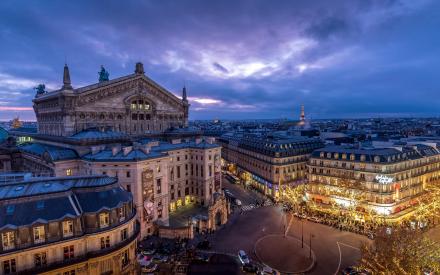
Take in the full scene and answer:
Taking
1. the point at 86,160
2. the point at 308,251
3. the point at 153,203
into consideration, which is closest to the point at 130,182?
→ the point at 153,203

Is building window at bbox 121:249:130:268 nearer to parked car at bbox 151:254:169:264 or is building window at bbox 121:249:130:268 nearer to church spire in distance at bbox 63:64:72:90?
parked car at bbox 151:254:169:264

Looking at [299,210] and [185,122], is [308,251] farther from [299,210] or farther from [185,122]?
[185,122]

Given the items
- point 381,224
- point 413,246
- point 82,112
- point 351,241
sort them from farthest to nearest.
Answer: point 82,112 < point 381,224 < point 351,241 < point 413,246

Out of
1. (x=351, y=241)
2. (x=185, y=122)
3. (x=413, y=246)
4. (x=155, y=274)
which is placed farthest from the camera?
(x=185, y=122)

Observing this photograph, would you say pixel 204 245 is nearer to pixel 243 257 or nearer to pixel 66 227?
pixel 243 257

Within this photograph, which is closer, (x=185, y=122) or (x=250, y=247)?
(x=250, y=247)

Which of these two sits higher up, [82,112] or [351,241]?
[82,112]

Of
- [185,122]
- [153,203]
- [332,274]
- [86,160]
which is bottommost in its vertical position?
[332,274]
